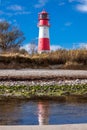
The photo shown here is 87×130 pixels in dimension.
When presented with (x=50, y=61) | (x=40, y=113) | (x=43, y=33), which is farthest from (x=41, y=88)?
(x=43, y=33)

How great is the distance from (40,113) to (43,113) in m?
0.08

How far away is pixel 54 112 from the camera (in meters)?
12.0

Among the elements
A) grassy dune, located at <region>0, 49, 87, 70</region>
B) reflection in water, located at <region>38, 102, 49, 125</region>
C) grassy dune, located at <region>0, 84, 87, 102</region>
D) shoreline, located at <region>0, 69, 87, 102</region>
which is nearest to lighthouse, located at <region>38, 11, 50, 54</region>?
grassy dune, located at <region>0, 49, 87, 70</region>

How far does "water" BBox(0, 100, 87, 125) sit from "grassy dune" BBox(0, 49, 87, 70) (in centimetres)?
1862

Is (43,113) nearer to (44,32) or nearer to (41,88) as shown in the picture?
(41,88)

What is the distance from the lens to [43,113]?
38.8 ft

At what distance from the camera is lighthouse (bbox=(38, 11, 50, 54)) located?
→ 4382 centimetres

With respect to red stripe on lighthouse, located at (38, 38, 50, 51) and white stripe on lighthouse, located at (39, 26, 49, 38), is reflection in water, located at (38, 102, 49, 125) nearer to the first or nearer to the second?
red stripe on lighthouse, located at (38, 38, 50, 51)

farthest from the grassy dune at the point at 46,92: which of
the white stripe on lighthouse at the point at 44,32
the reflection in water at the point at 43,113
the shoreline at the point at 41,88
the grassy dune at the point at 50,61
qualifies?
the white stripe on lighthouse at the point at 44,32

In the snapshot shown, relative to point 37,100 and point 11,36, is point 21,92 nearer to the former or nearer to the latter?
point 37,100

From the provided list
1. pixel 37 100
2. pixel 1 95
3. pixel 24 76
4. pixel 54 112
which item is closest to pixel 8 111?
pixel 54 112

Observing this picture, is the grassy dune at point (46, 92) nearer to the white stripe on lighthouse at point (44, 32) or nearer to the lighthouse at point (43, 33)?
the lighthouse at point (43, 33)

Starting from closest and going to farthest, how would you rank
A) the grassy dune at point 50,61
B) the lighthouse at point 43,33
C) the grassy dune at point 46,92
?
the grassy dune at point 46,92 < the grassy dune at point 50,61 < the lighthouse at point 43,33

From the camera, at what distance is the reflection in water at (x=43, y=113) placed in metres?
10.3
